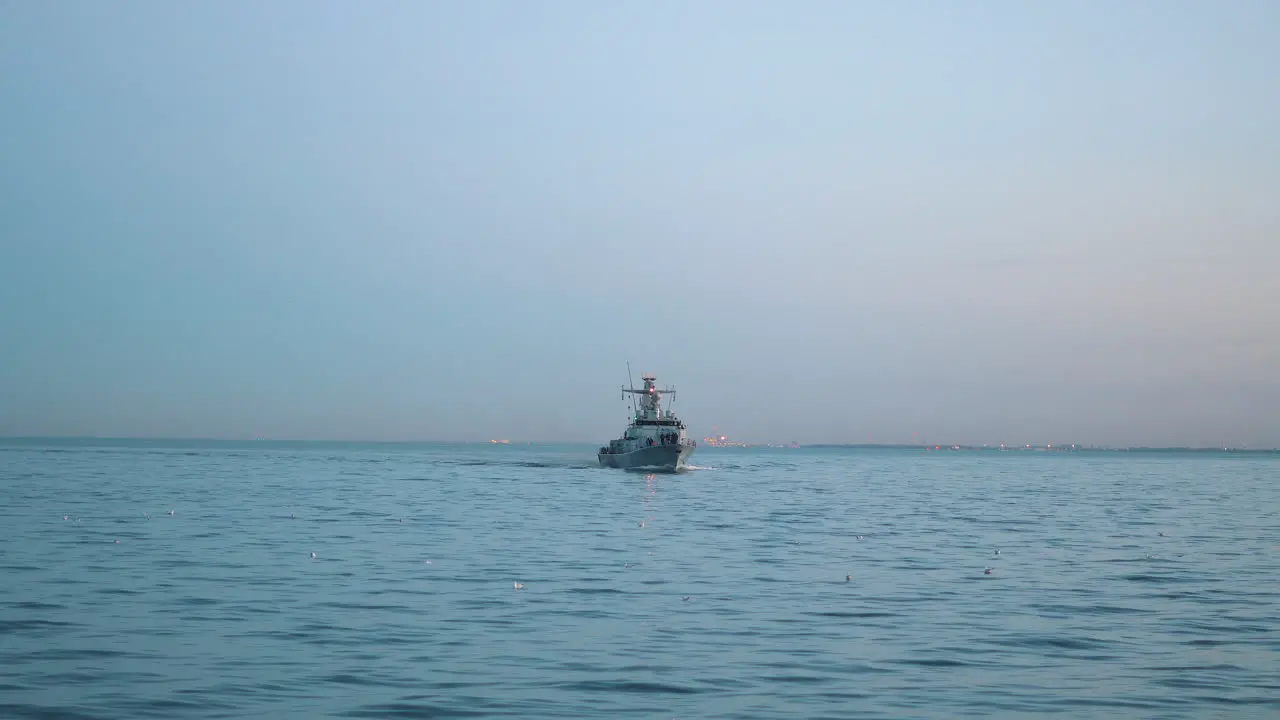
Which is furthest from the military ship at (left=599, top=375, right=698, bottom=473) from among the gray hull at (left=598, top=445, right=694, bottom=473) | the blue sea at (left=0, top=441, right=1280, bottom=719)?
the blue sea at (left=0, top=441, right=1280, bottom=719)

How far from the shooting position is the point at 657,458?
134375 mm

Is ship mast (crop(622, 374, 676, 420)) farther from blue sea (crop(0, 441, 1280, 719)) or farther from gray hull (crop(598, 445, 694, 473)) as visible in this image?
blue sea (crop(0, 441, 1280, 719))

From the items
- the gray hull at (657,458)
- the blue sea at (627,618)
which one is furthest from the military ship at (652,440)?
the blue sea at (627,618)

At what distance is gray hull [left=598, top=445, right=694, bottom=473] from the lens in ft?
438

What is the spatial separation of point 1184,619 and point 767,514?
126 ft

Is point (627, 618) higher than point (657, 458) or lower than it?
lower

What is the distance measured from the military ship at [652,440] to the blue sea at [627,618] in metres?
76.5

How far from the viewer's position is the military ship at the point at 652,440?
134m

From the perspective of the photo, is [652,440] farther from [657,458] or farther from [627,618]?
[627,618]

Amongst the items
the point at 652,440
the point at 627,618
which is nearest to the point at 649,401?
the point at 652,440

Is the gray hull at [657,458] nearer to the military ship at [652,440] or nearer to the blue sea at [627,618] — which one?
the military ship at [652,440]

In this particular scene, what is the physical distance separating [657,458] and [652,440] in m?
2.12

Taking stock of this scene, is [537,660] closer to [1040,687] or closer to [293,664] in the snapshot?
[293,664]

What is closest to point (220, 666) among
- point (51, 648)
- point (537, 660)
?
point (51, 648)
